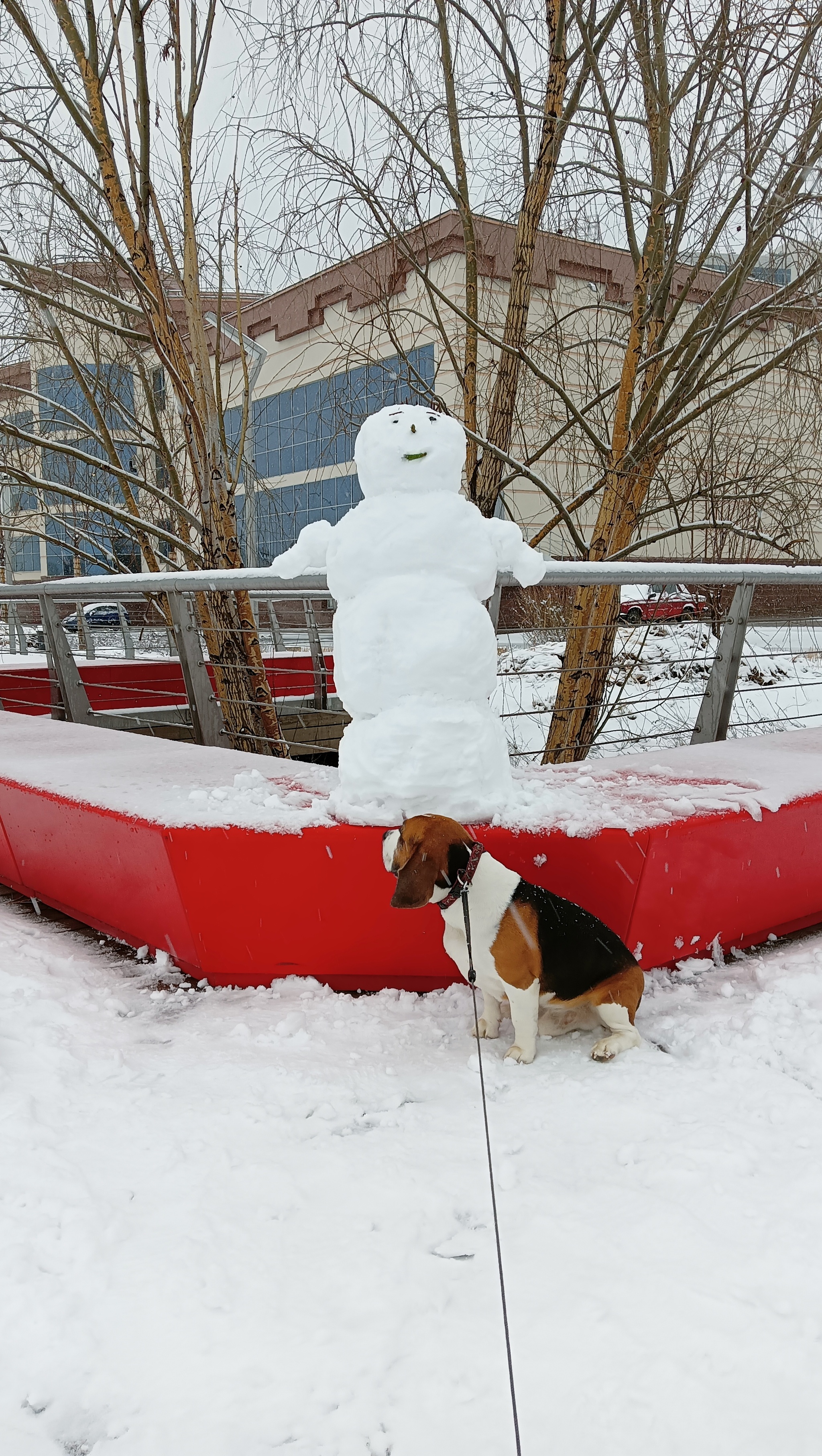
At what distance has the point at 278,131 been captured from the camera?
15.2 ft

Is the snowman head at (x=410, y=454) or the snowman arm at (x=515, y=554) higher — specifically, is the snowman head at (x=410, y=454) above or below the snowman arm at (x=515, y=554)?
above

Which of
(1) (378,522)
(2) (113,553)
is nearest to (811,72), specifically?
(1) (378,522)

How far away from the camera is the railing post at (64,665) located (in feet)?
17.3

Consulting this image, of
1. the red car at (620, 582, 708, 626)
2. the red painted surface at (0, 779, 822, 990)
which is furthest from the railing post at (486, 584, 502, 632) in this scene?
the red car at (620, 582, 708, 626)

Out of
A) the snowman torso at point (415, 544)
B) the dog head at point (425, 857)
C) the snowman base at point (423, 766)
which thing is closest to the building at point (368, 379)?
the snowman torso at point (415, 544)

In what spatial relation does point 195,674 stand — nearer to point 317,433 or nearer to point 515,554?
point 515,554

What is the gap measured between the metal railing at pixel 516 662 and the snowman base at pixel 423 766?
750 millimetres

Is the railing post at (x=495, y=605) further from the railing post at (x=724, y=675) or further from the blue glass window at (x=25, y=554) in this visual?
the blue glass window at (x=25, y=554)

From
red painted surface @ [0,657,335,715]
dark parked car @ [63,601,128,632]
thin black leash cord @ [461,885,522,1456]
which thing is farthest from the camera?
dark parked car @ [63,601,128,632]

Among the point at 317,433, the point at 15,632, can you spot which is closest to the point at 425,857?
the point at 317,433

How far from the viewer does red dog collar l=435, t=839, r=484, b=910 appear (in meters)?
2.18

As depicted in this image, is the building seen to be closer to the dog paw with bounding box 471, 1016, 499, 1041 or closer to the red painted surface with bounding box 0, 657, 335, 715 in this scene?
the red painted surface with bounding box 0, 657, 335, 715

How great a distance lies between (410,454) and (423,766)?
96 centimetres

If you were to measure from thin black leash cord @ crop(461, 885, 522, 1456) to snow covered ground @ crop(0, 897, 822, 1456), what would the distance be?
0.02 m
